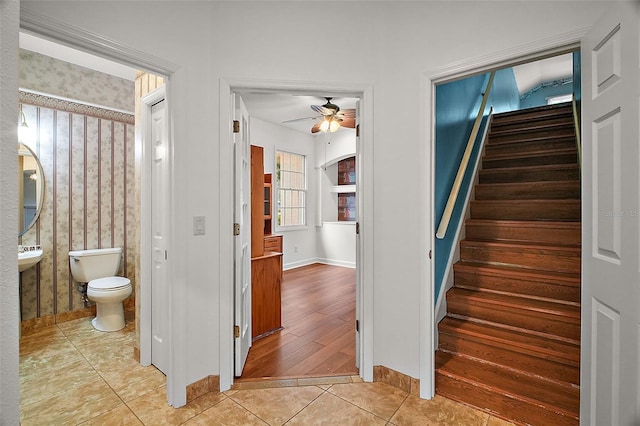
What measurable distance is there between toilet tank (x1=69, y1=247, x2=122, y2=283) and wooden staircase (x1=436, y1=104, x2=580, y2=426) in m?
3.26

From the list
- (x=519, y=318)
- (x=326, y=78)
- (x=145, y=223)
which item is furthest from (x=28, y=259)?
(x=519, y=318)

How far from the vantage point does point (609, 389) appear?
1.27m

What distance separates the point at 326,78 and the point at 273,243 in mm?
3498

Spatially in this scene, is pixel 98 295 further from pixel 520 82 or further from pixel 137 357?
pixel 520 82

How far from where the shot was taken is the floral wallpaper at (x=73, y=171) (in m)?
3.13

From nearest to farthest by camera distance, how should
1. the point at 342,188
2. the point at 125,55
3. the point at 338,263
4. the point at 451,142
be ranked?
the point at 125,55 → the point at 451,142 → the point at 338,263 → the point at 342,188

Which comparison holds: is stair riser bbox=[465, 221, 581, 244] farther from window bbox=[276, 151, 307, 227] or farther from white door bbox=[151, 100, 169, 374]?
window bbox=[276, 151, 307, 227]

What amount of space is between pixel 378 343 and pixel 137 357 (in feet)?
6.14

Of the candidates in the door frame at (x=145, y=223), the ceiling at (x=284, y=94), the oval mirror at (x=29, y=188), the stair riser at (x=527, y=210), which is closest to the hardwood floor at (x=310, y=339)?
the door frame at (x=145, y=223)

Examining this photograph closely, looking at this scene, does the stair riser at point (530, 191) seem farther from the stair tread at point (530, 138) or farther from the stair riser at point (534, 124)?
the stair riser at point (534, 124)

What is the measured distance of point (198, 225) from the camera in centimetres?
201

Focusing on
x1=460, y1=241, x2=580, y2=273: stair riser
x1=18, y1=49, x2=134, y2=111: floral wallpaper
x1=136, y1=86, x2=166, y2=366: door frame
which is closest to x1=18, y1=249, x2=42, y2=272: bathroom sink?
x1=136, y1=86, x2=166, y2=366: door frame

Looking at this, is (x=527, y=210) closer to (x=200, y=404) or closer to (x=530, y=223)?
(x=530, y=223)

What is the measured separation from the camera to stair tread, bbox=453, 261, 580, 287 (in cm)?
237
